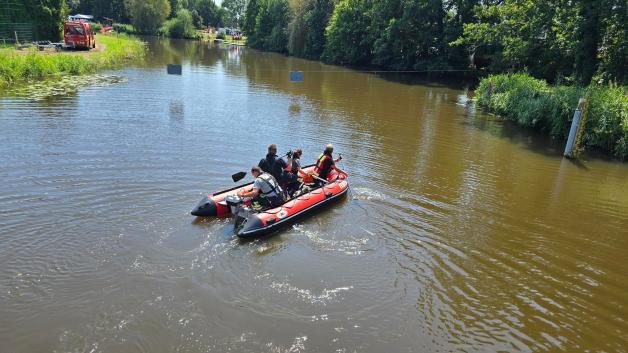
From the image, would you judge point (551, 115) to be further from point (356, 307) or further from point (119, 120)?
point (119, 120)

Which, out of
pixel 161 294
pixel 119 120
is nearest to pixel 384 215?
pixel 161 294

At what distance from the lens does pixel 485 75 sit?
36750 mm

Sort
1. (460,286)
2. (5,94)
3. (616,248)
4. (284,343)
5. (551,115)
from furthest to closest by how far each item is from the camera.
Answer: (5,94) < (551,115) < (616,248) < (460,286) < (284,343)

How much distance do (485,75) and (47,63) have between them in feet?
99.0

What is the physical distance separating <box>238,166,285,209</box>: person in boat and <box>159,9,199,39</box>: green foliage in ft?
254

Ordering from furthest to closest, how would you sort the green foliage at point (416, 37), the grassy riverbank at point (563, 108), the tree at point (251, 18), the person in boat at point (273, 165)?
1. the tree at point (251, 18)
2. the green foliage at point (416, 37)
3. the grassy riverbank at point (563, 108)
4. the person in boat at point (273, 165)

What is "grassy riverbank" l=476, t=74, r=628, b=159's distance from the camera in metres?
16.6

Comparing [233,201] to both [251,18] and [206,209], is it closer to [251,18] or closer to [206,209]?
[206,209]

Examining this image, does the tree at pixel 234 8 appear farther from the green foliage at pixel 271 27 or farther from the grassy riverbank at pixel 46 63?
the grassy riverbank at pixel 46 63

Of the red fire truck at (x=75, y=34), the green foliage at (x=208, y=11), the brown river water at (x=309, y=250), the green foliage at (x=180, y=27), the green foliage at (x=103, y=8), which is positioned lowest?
the brown river water at (x=309, y=250)

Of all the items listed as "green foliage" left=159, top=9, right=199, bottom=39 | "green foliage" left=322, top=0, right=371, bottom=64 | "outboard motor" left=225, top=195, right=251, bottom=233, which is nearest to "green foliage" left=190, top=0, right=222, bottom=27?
"green foliage" left=159, top=9, right=199, bottom=39

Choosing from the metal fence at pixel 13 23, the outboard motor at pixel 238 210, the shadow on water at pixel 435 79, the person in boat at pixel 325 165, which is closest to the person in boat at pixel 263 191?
the outboard motor at pixel 238 210

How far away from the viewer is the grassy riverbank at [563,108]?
1656cm

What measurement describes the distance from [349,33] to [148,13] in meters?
43.7
